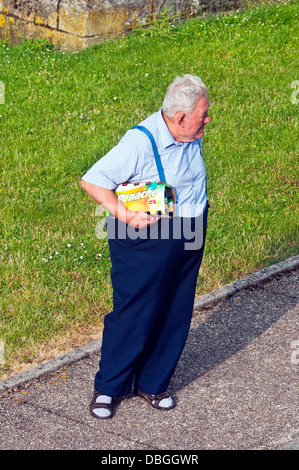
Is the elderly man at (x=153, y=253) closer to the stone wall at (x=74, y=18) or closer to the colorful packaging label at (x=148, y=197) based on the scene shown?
the colorful packaging label at (x=148, y=197)

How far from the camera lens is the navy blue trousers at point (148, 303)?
159 inches

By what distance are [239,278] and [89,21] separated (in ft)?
19.0

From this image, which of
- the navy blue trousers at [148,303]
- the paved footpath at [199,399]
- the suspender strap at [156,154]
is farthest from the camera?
the paved footpath at [199,399]

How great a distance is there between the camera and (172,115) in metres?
3.86

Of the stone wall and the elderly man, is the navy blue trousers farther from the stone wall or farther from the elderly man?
the stone wall

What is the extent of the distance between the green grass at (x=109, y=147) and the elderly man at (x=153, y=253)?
0.98 m

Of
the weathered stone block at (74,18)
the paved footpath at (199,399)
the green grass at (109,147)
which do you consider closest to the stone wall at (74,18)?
the weathered stone block at (74,18)

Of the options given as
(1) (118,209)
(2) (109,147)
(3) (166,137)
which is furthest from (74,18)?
(1) (118,209)

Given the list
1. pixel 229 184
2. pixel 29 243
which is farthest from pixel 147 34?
pixel 29 243

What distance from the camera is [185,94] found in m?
3.76

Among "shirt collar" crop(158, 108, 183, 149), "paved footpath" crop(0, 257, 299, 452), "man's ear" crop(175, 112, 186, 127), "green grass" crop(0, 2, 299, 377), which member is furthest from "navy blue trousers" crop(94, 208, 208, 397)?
"green grass" crop(0, 2, 299, 377)

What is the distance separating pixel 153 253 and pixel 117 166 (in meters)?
0.54

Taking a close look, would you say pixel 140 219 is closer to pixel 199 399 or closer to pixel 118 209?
pixel 118 209

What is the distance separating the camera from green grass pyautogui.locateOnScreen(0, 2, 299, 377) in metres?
5.88
